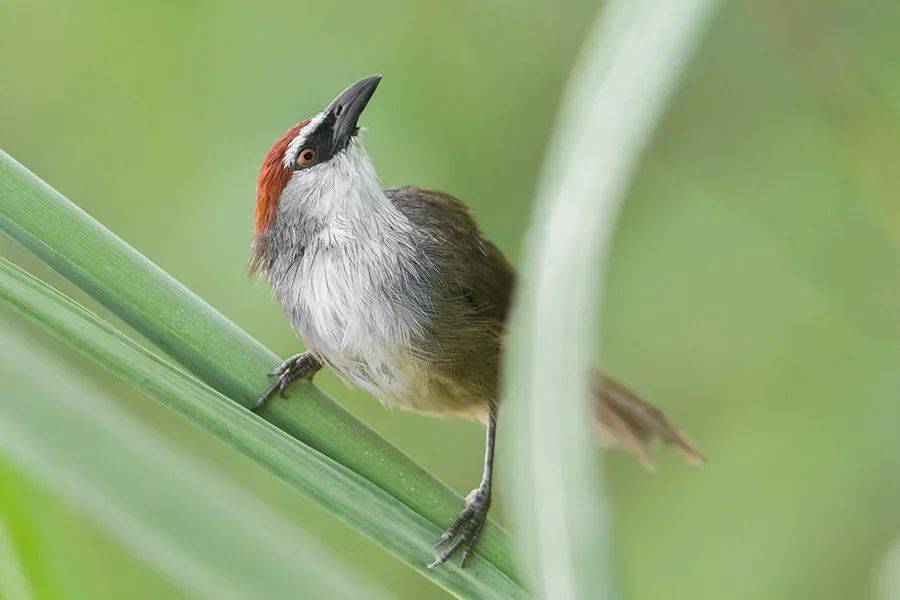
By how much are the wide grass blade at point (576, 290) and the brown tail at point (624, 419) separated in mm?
1598

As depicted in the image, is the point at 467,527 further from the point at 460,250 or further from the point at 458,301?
the point at 460,250

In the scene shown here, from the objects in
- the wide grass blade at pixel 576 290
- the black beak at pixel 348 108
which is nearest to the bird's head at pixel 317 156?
the black beak at pixel 348 108

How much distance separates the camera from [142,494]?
1.08 metres

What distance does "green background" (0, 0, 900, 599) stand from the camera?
3477 mm

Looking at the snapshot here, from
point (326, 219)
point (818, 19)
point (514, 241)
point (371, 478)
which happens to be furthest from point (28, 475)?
point (514, 241)

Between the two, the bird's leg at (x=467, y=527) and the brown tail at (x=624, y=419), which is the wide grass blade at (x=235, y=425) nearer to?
the bird's leg at (x=467, y=527)

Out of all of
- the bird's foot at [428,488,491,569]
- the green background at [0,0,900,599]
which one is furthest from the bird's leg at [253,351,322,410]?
the green background at [0,0,900,599]

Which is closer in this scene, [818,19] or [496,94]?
[818,19]

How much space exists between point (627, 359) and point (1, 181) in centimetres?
286

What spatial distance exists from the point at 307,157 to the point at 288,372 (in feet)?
2.81

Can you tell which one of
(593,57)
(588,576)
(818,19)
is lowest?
(588,576)

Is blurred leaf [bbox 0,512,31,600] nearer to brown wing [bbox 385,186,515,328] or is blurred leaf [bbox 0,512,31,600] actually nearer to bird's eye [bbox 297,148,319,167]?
brown wing [bbox 385,186,515,328]

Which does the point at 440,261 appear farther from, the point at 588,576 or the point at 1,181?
the point at 588,576

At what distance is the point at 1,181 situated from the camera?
1419 millimetres
